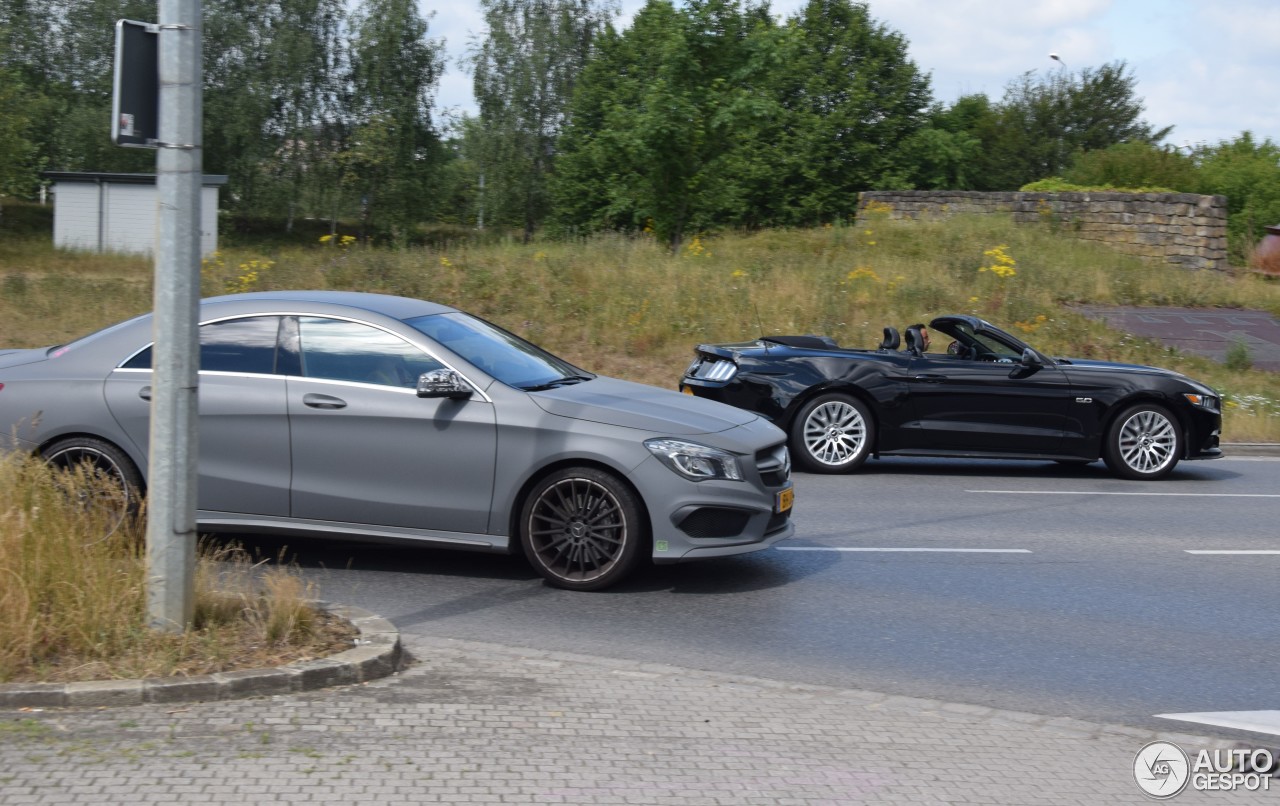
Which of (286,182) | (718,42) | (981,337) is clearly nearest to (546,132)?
(286,182)

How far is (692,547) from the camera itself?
720 cm

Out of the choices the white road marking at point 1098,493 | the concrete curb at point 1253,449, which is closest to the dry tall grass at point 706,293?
the concrete curb at point 1253,449

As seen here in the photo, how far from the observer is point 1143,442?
12992 mm

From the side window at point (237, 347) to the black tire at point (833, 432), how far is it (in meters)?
6.16

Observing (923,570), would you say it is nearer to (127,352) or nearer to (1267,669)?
(1267,669)

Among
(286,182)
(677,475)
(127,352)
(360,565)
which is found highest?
(286,182)

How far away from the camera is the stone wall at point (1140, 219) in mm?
27906

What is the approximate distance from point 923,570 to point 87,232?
135 ft

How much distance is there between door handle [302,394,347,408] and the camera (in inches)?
292

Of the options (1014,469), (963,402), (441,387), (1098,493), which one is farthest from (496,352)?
(1014,469)

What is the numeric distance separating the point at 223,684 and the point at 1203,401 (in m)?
10.9

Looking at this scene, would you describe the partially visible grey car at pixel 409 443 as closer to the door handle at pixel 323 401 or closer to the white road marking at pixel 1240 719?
the door handle at pixel 323 401

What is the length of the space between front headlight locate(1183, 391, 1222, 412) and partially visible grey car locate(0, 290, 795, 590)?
685cm

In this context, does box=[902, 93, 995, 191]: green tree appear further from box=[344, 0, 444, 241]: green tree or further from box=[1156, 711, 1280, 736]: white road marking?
box=[1156, 711, 1280, 736]: white road marking
